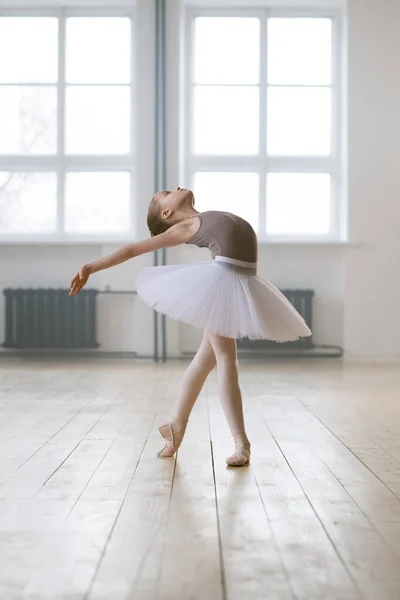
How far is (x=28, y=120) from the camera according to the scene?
25.8 ft

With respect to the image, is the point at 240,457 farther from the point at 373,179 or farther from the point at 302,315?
the point at 373,179

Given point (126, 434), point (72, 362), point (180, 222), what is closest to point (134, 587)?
point (180, 222)

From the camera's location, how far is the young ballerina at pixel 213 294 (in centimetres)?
264

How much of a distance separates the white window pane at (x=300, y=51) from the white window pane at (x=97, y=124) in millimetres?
1381

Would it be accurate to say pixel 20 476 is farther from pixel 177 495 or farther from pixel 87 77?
pixel 87 77

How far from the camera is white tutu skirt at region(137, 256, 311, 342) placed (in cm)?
263

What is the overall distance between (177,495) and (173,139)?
18.2 ft

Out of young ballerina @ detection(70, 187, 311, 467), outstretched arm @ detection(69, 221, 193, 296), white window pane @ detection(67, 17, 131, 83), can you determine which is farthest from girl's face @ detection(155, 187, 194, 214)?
white window pane @ detection(67, 17, 131, 83)

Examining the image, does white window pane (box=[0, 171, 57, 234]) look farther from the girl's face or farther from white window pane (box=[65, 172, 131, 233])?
the girl's face

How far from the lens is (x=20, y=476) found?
2.57m

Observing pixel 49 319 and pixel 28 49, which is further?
pixel 28 49

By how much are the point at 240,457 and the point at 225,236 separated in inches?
27.5

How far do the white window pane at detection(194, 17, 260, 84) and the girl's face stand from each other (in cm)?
525

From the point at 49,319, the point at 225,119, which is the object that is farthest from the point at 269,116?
the point at 49,319
